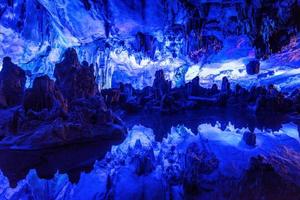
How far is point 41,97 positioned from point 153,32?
8.38 meters

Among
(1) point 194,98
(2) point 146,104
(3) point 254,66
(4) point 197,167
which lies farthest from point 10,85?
(3) point 254,66

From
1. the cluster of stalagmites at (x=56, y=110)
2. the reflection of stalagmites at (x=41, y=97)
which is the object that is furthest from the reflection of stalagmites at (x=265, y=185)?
the reflection of stalagmites at (x=41, y=97)

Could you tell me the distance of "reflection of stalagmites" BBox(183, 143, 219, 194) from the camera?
2.64 meters

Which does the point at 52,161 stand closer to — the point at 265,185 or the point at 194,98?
the point at 265,185

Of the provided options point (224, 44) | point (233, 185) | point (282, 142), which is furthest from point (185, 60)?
point (233, 185)

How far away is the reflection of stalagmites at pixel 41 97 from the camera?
19.4 ft

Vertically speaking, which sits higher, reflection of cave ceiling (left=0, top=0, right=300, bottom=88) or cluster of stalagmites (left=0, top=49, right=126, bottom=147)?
reflection of cave ceiling (left=0, top=0, right=300, bottom=88)

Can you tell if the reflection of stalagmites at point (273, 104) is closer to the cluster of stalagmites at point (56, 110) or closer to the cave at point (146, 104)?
the cave at point (146, 104)

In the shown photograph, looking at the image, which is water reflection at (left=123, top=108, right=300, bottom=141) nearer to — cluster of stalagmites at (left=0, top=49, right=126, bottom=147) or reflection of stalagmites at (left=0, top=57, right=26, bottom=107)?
cluster of stalagmites at (left=0, top=49, right=126, bottom=147)

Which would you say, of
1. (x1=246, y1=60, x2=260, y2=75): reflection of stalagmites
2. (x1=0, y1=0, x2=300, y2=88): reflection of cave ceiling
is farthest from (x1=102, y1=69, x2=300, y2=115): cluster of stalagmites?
(x1=0, y1=0, x2=300, y2=88): reflection of cave ceiling

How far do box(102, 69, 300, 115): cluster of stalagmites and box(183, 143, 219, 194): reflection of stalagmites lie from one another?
816cm

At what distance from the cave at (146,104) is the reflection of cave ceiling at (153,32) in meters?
0.06

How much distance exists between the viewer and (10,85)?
22.9 ft

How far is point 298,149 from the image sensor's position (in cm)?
438
